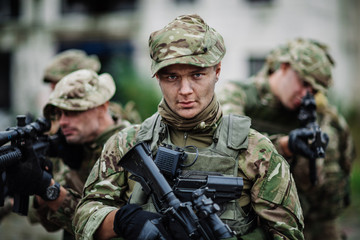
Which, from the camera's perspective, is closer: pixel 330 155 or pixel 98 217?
pixel 98 217

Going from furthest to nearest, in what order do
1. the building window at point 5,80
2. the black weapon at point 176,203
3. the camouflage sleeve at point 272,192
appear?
the building window at point 5,80 < the camouflage sleeve at point 272,192 < the black weapon at point 176,203

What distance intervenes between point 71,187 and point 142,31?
14.0m

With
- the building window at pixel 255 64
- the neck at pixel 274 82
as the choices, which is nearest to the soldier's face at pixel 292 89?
the neck at pixel 274 82

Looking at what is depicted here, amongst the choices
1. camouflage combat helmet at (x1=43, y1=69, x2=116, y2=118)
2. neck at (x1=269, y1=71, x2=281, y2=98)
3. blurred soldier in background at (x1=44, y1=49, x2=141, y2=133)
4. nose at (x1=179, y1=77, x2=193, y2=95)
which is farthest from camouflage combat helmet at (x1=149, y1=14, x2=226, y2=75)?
blurred soldier in background at (x1=44, y1=49, x2=141, y2=133)

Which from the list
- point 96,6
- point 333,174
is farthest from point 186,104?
point 96,6

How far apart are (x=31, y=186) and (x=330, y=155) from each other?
312 cm

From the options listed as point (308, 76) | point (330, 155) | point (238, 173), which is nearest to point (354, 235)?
point (330, 155)

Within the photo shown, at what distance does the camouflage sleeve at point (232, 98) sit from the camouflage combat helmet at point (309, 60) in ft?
1.73

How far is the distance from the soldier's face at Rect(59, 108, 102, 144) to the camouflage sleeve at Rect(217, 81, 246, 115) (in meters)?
1.13

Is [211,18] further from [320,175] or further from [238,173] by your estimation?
[238,173]

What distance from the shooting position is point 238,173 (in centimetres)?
263

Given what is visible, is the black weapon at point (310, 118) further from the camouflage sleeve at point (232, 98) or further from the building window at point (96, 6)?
the building window at point (96, 6)

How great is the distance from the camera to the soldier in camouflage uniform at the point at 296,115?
4.47 metres

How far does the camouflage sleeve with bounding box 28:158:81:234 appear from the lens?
12.1 feet
